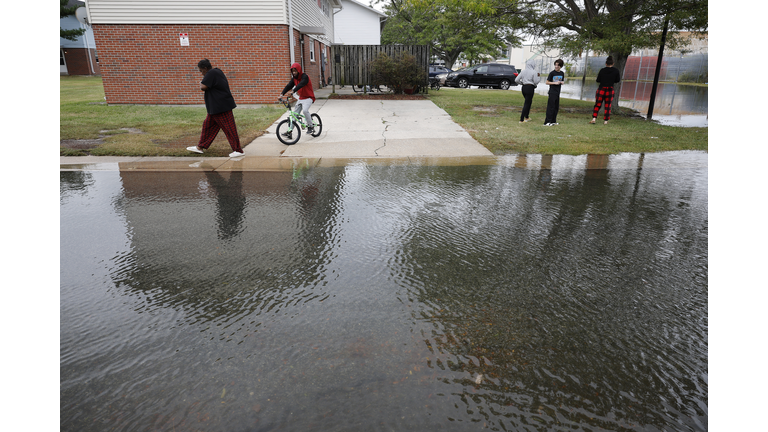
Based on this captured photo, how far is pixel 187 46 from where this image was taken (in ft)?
51.6

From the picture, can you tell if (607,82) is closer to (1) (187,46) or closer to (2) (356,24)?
(1) (187,46)

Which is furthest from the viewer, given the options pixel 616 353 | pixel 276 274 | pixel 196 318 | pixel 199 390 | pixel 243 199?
pixel 243 199

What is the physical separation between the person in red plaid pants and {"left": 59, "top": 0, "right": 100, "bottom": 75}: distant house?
5016cm

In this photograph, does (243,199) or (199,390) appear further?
(243,199)

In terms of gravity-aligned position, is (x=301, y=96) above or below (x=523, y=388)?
above

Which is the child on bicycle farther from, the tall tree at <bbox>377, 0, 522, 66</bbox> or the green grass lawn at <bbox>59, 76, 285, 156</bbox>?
the tall tree at <bbox>377, 0, 522, 66</bbox>

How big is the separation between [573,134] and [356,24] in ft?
110

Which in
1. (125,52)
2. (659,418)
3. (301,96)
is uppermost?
(125,52)

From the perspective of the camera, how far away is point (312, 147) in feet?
31.4

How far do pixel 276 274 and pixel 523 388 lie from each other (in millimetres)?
2151

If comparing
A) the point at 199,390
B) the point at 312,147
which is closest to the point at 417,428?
the point at 199,390

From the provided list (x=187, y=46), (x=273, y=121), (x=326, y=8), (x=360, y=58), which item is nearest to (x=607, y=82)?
(x=273, y=121)

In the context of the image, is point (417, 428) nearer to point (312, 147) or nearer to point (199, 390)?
point (199, 390)

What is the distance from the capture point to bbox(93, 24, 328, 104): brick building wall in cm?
1560
